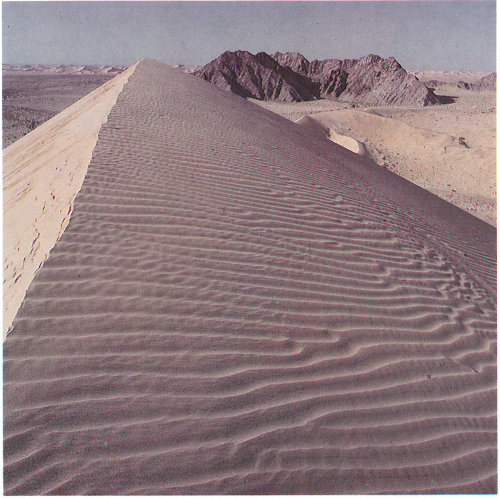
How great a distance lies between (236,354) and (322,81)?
50356 millimetres

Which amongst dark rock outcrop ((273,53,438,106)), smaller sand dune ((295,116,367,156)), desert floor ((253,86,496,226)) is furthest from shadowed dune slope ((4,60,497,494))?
dark rock outcrop ((273,53,438,106))

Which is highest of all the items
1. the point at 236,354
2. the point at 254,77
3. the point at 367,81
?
the point at 367,81

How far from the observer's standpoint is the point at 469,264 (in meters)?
5.63

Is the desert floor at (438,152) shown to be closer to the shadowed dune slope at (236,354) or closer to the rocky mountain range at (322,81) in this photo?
the shadowed dune slope at (236,354)

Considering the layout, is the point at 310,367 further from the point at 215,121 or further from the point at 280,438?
the point at 215,121

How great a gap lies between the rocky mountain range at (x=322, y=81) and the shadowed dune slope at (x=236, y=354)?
41047mm

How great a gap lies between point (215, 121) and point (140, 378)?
6.74 metres

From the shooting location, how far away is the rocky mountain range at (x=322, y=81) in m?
42.0

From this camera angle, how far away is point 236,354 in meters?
2.85

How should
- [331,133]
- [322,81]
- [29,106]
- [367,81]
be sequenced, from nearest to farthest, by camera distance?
[331,133] → [29,106] → [367,81] → [322,81]

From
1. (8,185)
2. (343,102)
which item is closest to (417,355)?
(8,185)

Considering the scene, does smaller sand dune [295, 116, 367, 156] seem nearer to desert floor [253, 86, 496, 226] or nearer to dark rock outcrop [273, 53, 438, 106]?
desert floor [253, 86, 496, 226]

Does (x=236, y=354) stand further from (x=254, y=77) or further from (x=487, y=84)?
(x=487, y=84)

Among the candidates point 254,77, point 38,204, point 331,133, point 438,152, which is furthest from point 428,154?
point 254,77
